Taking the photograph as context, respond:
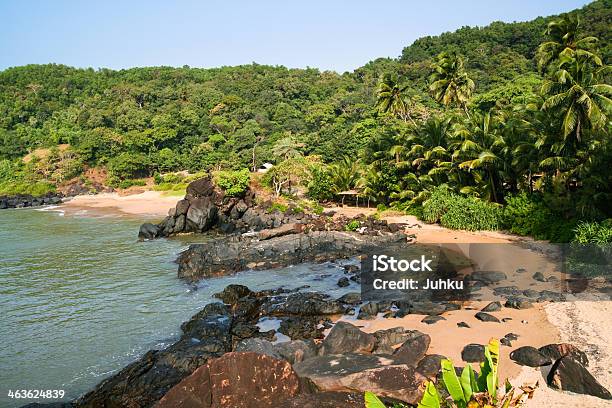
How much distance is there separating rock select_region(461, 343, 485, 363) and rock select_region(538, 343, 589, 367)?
135cm

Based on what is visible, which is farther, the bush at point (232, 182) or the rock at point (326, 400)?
the bush at point (232, 182)

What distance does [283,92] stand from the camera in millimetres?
89812

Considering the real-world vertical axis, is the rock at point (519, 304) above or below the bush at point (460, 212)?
below

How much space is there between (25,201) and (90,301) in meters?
50.6

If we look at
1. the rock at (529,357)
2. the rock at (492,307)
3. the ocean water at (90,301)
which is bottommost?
the ocean water at (90,301)

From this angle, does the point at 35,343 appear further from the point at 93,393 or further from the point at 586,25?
the point at 586,25

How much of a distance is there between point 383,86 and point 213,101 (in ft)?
169

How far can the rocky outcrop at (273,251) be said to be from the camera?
23.5 m

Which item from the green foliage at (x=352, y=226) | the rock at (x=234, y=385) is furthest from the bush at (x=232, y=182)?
the rock at (x=234, y=385)

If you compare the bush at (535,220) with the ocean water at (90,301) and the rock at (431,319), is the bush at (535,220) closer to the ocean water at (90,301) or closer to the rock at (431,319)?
the rock at (431,319)

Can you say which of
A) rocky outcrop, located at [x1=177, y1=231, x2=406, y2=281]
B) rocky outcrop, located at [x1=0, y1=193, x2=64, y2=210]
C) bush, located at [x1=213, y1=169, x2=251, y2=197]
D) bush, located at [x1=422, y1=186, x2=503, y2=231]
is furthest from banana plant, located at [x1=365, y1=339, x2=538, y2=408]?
rocky outcrop, located at [x1=0, y1=193, x2=64, y2=210]

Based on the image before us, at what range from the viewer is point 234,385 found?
8266mm

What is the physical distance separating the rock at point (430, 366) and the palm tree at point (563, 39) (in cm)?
2021

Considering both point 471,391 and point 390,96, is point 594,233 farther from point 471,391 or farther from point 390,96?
point 390,96
